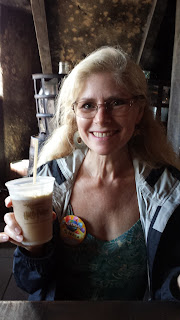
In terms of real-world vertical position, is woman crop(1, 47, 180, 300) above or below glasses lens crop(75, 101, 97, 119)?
below

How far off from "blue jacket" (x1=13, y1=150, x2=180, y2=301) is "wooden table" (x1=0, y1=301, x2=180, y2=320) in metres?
0.24

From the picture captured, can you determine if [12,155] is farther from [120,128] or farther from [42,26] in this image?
[120,128]

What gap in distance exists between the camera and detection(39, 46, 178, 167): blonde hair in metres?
1.36

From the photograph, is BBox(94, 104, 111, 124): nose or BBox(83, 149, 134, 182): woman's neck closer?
BBox(94, 104, 111, 124): nose

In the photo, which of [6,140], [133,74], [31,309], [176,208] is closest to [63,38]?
[6,140]

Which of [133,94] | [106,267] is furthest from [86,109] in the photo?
[106,267]

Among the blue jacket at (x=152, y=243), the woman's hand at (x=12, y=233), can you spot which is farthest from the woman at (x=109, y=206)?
the woman's hand at (x=12, y=233)

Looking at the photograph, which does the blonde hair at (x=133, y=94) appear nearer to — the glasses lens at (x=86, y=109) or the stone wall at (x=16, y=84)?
the glasses lens at (x=86, y=109)

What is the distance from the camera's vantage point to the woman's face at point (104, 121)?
1308 millimetres

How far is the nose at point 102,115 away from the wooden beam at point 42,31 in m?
3.48

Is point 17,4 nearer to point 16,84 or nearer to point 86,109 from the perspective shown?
point 16,84

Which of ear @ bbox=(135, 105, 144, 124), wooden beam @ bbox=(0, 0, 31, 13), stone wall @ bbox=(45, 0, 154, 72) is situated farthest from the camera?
wooden beam @ bbox=(0, 0, 31, 13)

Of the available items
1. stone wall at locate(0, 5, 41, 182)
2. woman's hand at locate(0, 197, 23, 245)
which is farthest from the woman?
stone wall at locate(0, 5, 41, 182)

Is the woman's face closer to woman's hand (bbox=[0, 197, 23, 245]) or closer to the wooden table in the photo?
woman's hand (bbox=[0, 197, 23, 245])
